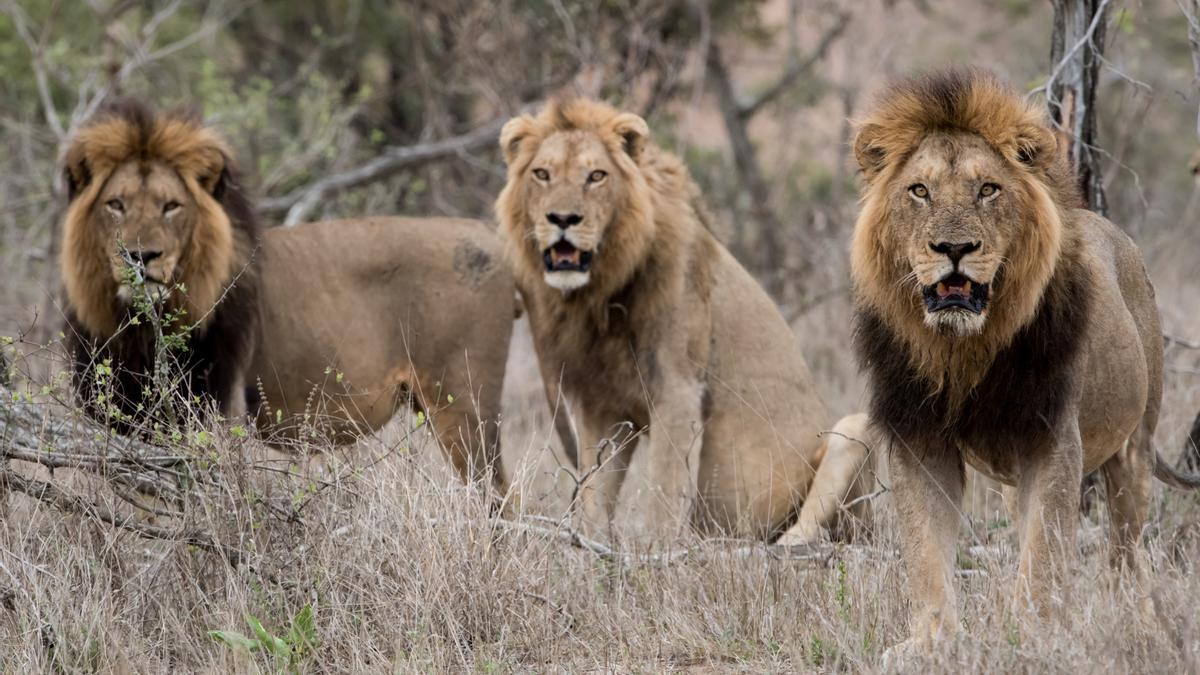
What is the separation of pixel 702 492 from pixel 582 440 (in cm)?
65

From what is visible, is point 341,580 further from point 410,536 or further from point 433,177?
point 433,177

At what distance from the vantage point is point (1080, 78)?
6215 mm

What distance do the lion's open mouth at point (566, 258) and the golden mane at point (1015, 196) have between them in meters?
2.13

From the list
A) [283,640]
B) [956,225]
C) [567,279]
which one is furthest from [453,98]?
[956,225]

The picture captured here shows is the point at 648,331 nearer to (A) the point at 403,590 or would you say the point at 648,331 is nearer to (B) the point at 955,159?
(A) the point at 403,590

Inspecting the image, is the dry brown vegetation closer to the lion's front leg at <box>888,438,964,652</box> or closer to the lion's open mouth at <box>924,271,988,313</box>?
the lion's front leg at <box>888,438,964,652</box>

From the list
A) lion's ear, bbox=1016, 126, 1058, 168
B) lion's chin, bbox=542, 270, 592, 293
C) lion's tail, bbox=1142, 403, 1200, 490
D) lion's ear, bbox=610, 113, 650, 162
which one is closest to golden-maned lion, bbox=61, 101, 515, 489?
lion's chin, bbox=542, 270, 592, 293

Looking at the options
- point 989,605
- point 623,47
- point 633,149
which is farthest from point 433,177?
point 989,605

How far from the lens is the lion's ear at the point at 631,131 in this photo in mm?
6578

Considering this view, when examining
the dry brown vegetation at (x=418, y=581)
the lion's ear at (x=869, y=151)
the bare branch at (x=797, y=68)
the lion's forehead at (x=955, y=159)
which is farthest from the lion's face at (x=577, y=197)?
the bare branch at (x=797, y=68)

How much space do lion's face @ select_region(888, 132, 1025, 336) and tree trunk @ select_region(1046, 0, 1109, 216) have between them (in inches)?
83.7

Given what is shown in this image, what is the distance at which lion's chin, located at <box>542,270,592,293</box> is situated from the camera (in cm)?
628

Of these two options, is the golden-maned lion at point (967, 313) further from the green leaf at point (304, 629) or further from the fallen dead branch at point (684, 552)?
the green leaf at point (304, 629)

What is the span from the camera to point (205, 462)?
4723 mm
